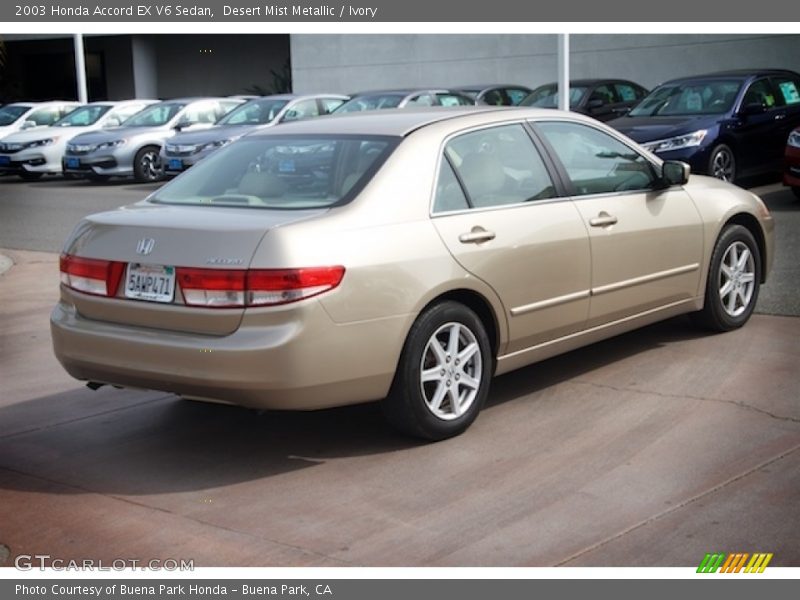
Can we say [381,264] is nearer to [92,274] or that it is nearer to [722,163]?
[92,274]

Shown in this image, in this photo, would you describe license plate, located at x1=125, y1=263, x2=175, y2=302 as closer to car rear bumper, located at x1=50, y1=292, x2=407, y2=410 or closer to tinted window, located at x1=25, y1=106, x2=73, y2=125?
car rear bumper, located at x1=50, y1=292, x2=407, y2=410

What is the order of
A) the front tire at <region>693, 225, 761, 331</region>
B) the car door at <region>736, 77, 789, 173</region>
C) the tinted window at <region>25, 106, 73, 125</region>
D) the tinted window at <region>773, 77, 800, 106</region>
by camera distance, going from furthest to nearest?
the tinted window at <region>25, 106, 73, 125</region> → the tinted window at <region>773, 77, 800, 106</region> → the car door at <region>736, 77, 789, 173</region> → the front tire at <region>693, 225, 761, 331</region>

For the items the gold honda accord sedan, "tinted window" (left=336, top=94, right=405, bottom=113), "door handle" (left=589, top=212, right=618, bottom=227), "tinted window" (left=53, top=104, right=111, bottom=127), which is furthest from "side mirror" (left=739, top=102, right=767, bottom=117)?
"tinted window" (left=53, top=104, right=111, bottom=127)

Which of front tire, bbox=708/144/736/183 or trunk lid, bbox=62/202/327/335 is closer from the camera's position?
trunk lid, bbox=62/202/327/335

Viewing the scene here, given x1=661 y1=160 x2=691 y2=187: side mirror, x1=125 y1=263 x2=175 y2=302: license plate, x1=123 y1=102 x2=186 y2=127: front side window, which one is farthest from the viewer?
x1=123 y1=102 x2=186 y2=127: front side window

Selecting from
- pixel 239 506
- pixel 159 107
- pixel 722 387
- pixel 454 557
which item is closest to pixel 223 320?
pixel 239 506

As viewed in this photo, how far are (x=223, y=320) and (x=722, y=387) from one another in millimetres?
2931

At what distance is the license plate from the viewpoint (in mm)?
5559

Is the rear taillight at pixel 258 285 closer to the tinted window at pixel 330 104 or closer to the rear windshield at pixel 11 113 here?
the tinted window at pixel 330 104

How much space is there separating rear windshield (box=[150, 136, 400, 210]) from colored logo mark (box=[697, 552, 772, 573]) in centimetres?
242

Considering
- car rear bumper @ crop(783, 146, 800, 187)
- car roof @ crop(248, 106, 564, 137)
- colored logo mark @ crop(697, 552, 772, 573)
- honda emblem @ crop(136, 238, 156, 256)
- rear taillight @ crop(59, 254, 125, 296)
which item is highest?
car roof @ crop(248, 106, 564, 137)

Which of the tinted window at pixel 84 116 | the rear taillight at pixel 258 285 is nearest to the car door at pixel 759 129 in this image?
the rear taillight at pixel 258 285

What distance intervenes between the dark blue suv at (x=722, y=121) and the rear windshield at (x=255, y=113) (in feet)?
25.3

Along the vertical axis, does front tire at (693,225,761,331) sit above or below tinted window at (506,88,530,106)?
below
